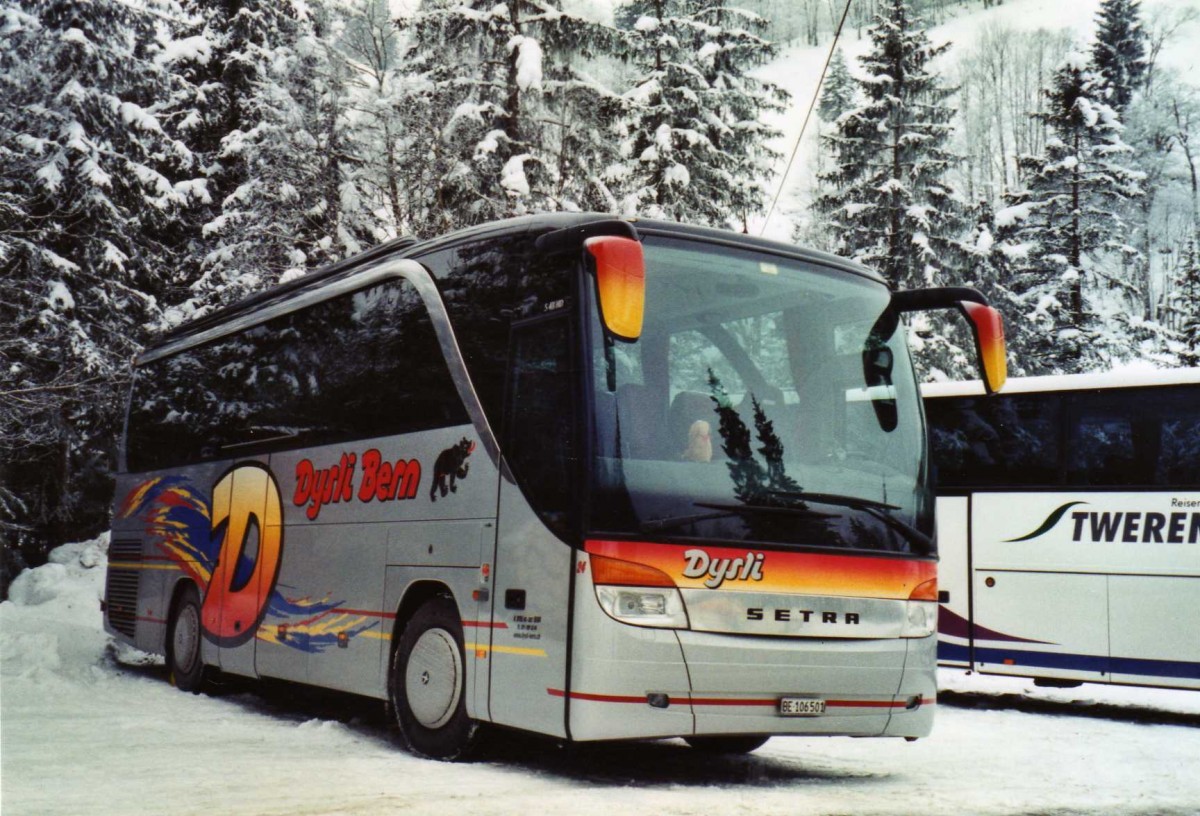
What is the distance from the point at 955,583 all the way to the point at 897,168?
23153 millimetres

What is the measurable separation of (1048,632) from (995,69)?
3254 inches

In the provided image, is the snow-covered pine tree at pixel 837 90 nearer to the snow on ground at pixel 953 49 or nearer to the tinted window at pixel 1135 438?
the snow on ground at pixel 953 49

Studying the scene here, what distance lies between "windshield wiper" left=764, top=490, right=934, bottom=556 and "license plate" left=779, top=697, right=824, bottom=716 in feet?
3.91

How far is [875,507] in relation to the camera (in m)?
8.05

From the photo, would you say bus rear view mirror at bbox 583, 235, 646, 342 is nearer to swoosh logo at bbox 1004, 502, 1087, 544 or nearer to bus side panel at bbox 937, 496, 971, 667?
swoosh logo at bbox 1004, 502, 1087, 544

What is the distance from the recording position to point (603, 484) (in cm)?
721

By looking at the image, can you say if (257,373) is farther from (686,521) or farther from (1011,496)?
(1011,496)

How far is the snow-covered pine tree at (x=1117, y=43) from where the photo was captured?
1649 inches

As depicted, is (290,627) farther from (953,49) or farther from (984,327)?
(953,49)

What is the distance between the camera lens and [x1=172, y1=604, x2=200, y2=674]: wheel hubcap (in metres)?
13.1

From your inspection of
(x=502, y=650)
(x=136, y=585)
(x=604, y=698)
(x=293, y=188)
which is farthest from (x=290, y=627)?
(x=293, y=188)

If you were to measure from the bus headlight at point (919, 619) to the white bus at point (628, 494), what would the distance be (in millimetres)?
28

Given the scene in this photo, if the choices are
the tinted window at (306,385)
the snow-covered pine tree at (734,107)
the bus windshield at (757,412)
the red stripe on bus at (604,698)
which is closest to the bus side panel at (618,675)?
the red stripe on bus at (604,698)

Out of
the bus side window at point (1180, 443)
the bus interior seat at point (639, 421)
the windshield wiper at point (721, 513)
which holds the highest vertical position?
the bus side window at point (1180, 443)
